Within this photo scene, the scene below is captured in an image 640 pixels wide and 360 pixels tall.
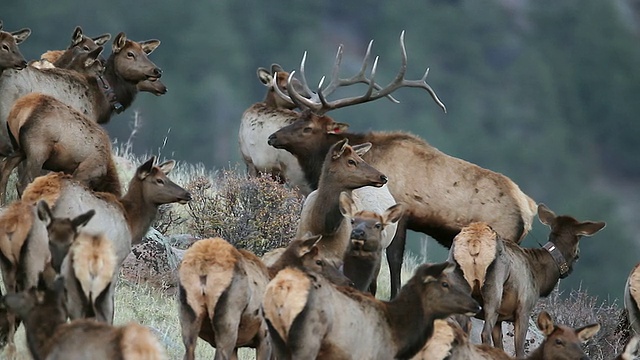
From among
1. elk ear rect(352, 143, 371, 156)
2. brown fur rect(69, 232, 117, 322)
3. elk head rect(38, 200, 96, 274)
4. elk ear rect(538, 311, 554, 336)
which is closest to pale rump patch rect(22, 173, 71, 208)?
elk head rect(38, 200, 96, 274)

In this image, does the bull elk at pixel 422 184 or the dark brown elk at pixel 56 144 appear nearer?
the dark brown elk at pixel 56 144

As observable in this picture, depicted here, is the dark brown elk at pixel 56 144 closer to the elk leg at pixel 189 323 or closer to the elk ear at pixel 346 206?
the elk ear at pixel 346 206

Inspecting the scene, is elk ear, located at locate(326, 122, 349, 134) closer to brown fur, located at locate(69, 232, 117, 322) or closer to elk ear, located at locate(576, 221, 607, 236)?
elk ear, located at locate(576, 221, 607, 236)

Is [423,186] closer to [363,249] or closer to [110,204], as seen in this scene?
[363,249]

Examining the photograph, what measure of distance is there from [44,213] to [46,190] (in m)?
0.78

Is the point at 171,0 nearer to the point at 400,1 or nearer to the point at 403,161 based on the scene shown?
the point at 400,1

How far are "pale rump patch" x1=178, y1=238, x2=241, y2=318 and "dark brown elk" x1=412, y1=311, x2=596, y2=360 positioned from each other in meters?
1.49

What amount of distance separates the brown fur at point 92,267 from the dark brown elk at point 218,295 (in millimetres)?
515

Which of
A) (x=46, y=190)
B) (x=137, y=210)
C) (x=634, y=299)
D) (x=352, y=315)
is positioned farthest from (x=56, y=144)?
(x=634, y=299)

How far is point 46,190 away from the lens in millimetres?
11219

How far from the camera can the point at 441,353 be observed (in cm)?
1057

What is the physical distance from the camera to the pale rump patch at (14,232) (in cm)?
1046

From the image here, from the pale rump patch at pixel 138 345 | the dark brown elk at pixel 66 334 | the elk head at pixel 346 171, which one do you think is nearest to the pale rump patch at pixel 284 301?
the dark brown elk at pixel 66 334

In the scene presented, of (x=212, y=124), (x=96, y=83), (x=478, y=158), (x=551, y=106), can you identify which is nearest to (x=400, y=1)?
(x=551, y=106)
